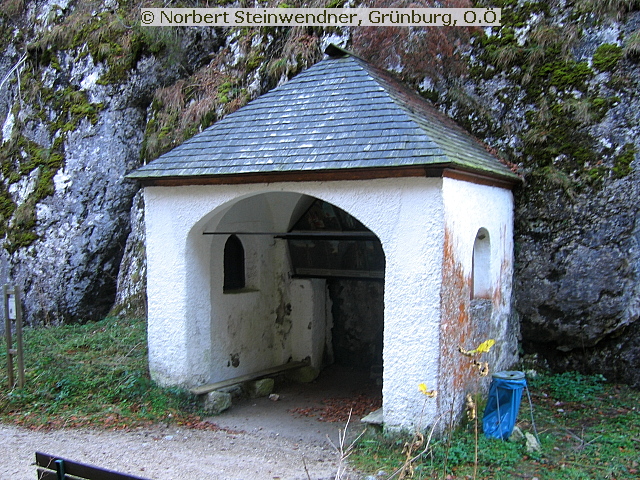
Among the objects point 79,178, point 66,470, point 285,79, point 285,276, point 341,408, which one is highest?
point 285,79

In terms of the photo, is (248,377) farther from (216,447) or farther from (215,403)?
(216,447)

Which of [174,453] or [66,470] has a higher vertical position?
[66,470]

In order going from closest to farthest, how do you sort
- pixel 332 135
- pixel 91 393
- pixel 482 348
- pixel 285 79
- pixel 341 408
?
pixel 482 348 < pixel 332 135 < pixel 91 393 < pixel 341 408 < pixel 285 79

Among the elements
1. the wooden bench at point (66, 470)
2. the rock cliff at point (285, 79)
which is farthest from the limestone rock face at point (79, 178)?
the wooden bench at point (66, 470)

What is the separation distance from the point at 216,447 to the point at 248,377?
194cm

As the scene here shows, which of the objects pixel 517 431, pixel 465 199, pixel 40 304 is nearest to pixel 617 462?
pixel 517 431

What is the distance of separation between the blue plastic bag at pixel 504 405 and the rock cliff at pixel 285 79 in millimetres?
2274

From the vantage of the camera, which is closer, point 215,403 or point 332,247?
point 215,403

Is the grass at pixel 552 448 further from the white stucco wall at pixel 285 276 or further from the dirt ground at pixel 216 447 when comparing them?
the dirt ground at pixel 216 447

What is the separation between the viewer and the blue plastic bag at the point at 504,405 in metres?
6.12

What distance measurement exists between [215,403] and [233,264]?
2.01m

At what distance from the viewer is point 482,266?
23.9ft

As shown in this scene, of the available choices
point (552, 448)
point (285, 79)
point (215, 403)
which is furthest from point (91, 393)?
point (285, 79)

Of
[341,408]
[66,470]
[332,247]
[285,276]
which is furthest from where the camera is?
[285,276]
